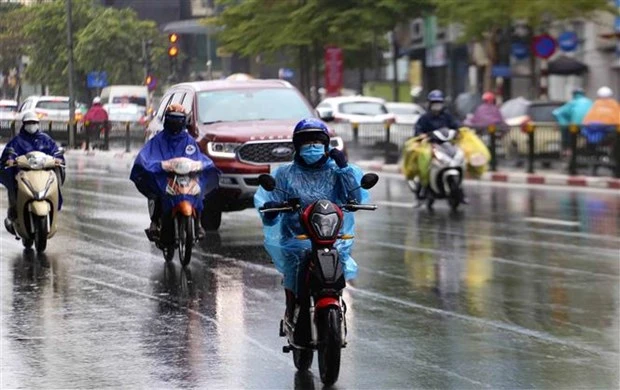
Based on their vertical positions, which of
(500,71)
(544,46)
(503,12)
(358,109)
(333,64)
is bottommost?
(358,109)

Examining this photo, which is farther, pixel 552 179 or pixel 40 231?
pixel 552 179

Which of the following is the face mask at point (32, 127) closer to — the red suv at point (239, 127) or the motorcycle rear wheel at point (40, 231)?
the motorcycle rear wheel at point (40, 231)

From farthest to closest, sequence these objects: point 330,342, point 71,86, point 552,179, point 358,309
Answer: point 71,86
point 552,179
point 358,309
point 330,342

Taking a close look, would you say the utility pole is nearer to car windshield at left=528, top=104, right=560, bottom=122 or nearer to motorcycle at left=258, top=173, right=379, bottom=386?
car windshield at left=528, top=104, right=560, bottom=122

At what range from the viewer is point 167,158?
15.0 meters

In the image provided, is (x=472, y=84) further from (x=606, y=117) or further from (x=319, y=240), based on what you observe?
(x=319, y=240)

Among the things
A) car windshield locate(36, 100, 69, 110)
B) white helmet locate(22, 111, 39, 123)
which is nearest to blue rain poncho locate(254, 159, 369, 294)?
white helmet locate(22, 111, 39, 123)

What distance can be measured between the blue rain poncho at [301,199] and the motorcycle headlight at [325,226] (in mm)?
321

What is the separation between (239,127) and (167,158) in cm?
402

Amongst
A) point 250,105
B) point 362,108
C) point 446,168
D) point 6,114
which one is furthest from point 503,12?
point 250,105

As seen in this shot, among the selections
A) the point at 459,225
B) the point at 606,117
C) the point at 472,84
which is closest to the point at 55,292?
the point at 459,225

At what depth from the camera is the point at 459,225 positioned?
19.8m

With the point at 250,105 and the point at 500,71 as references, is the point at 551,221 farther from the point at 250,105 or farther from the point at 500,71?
the point at 500,71

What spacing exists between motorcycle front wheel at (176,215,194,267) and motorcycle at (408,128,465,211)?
26.3 feet
